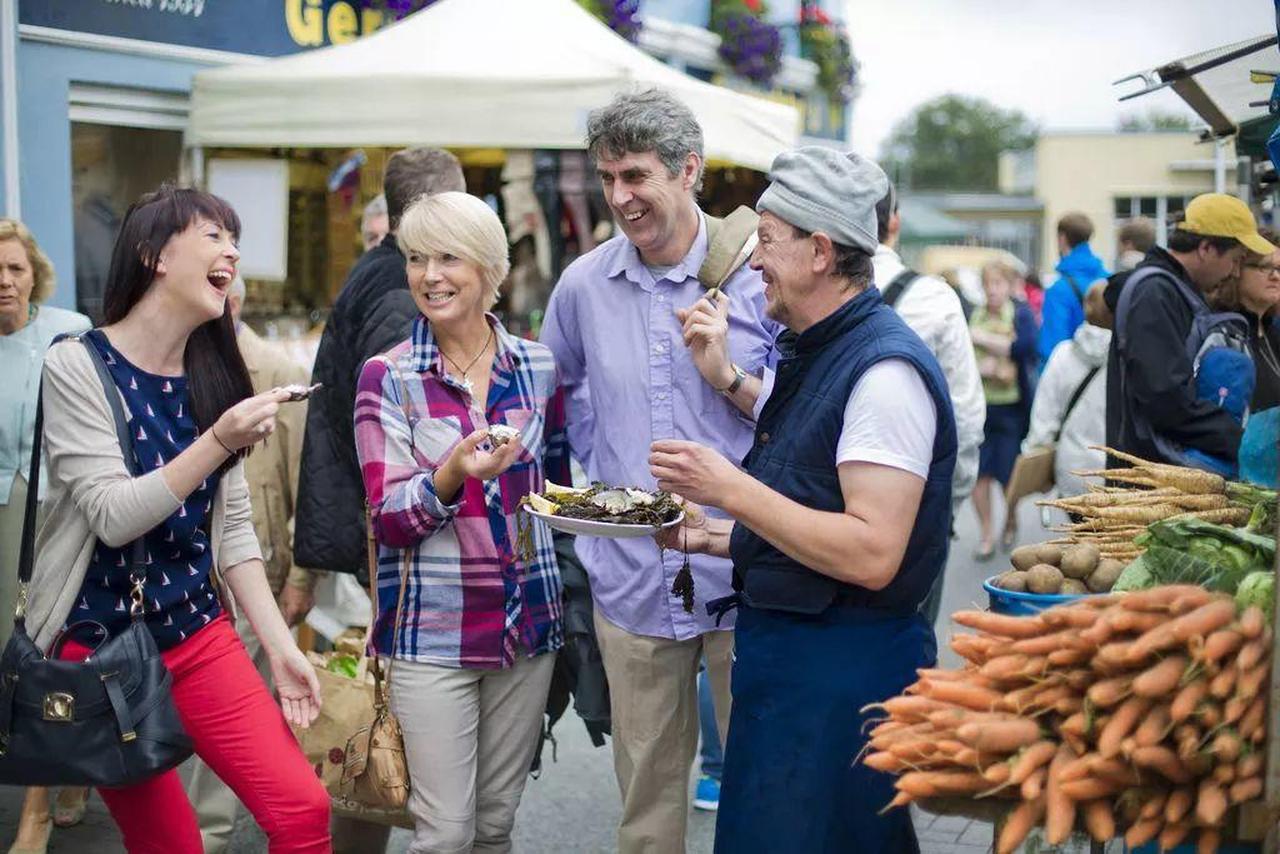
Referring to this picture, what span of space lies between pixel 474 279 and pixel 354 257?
6.77 metres

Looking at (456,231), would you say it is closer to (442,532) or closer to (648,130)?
(648,130)

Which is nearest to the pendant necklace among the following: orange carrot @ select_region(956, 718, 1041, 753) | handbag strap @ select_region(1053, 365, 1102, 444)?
orange carrot @ select_region(956, 718, 1041, 753)

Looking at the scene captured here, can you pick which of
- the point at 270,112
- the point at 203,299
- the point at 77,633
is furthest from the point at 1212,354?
the point at 270,112

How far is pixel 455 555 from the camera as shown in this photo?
4.06m

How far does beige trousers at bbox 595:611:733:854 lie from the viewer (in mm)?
4367

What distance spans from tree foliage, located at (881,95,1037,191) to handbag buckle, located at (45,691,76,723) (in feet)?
414

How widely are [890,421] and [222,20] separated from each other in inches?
319

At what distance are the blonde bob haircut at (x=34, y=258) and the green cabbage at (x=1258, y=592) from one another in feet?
15.0

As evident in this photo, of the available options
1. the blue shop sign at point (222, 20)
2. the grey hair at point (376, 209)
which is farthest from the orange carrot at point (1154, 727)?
the blue shop sign at point (222, 20)

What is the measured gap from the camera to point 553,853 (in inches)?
222

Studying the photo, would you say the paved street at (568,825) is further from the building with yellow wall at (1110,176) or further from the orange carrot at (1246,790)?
the building with yellow wall at (1110,176)

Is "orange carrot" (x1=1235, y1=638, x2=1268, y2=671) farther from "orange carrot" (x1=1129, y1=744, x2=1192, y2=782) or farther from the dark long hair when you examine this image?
the dark long hair

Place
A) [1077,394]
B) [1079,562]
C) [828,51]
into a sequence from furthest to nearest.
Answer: [828,51], [1077,394], [1079,562]

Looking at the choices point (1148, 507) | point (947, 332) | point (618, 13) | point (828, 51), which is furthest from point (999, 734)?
point (828, 51)
